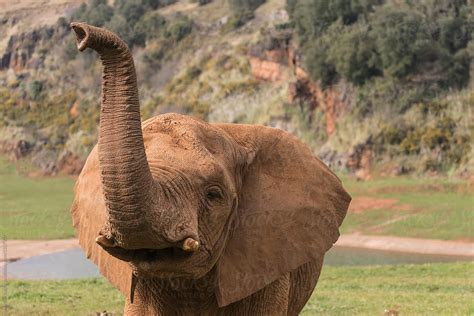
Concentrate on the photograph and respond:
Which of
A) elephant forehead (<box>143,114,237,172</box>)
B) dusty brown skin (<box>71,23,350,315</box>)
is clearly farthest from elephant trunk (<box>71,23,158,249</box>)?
elephant forehead (<box>143,114,237,172</box>)

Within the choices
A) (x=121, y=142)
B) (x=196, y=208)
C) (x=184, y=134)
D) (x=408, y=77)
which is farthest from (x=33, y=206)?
(x=121, y=142)

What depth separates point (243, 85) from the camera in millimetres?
48656

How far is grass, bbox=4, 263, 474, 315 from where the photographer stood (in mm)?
14062

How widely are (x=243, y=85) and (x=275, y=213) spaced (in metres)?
42.3

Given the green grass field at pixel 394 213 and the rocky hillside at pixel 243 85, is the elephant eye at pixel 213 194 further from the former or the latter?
the rocky hillside at pixel 243 85

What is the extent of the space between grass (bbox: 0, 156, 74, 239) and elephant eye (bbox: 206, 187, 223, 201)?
1089 inches

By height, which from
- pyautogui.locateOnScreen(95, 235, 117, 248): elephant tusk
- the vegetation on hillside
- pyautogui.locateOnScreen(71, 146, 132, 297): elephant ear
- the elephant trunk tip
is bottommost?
the vegetation on hillside

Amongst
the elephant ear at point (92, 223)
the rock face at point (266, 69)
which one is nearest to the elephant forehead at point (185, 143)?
the elephant ear at point (92, 223)

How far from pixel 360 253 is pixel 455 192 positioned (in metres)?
6.89

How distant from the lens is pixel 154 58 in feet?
186

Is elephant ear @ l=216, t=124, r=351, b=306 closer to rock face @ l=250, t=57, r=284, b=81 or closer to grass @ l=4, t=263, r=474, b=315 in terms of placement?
grass @ l=4, t=263, r=474, b=315

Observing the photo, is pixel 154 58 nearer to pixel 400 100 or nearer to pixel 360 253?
pixel 400 100

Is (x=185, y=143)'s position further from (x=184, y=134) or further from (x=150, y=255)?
(x=150, y=255)

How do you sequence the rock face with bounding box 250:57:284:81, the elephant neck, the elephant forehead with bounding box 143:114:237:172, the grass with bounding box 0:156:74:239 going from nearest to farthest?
1. the elephant forehead with bounding box 143:114:237:172
2. the elephant neck
3. the grass with bounding box 0:156:74:239
4. the rock face with bounding box 250:57:284:81
